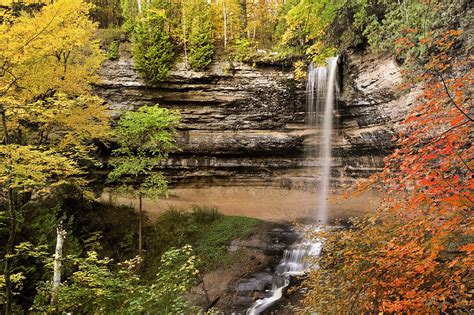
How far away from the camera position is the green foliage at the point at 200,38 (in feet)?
61.6

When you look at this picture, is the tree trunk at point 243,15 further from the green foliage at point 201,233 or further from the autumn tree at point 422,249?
the autumn tree at point 422,249

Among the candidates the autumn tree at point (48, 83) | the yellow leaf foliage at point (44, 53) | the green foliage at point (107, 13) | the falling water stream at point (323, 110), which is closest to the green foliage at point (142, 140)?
the autumn tree at point (48, 83)

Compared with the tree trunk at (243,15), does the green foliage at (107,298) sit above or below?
below

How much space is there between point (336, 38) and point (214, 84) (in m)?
7.61

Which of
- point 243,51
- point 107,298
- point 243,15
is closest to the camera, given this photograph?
point 107,298

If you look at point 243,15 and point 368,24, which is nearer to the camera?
point 368,24

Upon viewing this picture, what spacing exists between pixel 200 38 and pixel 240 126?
6.10 m

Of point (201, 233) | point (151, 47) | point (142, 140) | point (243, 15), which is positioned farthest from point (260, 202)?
point (243, 15)

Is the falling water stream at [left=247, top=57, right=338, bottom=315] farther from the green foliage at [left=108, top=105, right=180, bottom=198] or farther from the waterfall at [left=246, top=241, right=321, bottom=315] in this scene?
the green foliage at [left=108, top=105, right=180, bottom=198]

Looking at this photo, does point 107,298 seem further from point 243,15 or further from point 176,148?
point 243,15

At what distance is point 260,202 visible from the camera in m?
18.6

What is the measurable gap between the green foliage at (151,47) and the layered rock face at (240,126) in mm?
685

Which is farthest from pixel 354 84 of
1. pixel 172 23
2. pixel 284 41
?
pixel 172 23

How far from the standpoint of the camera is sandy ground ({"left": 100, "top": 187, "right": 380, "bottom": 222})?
618 inches
